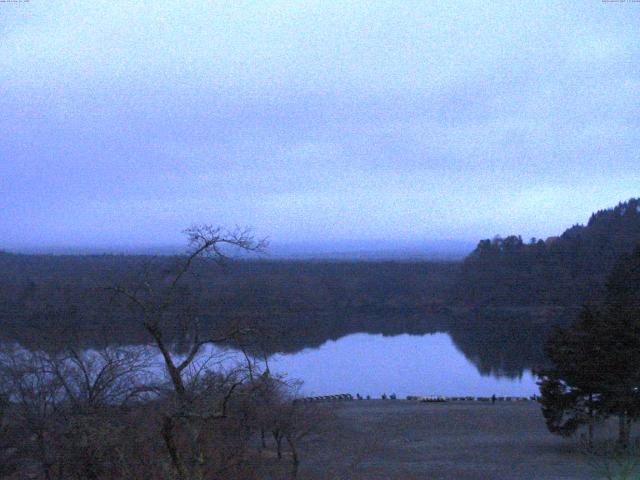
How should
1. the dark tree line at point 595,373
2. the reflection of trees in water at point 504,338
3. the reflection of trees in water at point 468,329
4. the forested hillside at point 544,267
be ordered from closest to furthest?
1. the dark tree line at point 595,373
2. the reflection of trees in water at point 468,329
3. the reflection of trees in water at point 504,338
4. the forested hillside at point 544,267

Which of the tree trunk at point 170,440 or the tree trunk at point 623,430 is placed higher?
the tree trunk at point 170,440

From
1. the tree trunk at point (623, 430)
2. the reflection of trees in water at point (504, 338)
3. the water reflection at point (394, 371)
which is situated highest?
the tree trunk at point (623, 430)

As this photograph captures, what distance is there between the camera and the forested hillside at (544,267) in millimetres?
61344

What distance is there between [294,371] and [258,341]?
26764 millimetres

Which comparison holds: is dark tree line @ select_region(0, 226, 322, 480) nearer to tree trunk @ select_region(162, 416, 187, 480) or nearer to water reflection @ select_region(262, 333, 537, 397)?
tree trunk @ select_region(162, 416, 187, 480)

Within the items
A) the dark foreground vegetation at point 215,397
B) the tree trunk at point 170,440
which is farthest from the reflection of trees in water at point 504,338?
the tree trunk at point 170,440

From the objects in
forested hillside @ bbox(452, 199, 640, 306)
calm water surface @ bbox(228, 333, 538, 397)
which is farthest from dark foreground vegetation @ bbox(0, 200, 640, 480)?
forested hillside @ bbox(452, 199, 640, 306)

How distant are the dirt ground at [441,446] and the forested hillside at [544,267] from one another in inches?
1422

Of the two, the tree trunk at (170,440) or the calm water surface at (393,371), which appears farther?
the calm water surface at (393,371)

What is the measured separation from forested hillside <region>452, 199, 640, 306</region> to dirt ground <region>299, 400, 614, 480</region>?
36.1 meters

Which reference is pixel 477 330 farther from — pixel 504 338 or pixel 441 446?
pixel 441 446

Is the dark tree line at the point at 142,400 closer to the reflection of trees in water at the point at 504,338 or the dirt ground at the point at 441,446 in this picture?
the dirt ground at the point at 441,446

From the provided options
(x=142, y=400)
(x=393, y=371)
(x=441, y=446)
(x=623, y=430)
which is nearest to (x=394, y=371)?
Answer: (x=393, y=371)

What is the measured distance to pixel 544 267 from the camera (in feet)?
211
